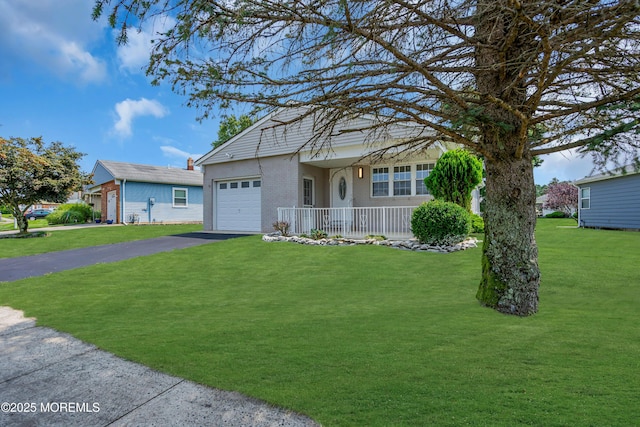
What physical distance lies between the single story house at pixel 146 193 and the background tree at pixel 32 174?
5801 millimetres

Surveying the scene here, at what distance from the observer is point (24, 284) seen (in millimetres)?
6938

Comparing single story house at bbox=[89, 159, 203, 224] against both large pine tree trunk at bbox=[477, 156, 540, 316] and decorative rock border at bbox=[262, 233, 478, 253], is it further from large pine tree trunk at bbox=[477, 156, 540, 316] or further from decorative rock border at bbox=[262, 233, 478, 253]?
large pine tree trunk at bbox=[477, 156, 540, 316]

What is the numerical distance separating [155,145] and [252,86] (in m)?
23.1

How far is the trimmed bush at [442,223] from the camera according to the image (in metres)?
9.34

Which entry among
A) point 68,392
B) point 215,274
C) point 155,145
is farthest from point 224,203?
point 68,392

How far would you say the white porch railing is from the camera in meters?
11.7

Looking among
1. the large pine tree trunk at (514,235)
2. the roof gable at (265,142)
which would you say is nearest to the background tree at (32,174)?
the roof gable at (265,142)

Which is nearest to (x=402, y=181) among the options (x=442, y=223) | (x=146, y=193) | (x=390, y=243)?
(x=390, y=243)

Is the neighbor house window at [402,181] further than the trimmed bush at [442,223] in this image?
Yes

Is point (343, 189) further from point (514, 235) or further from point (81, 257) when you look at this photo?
point (514, 235)

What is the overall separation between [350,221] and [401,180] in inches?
111

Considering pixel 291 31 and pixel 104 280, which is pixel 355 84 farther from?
pixel 104 280

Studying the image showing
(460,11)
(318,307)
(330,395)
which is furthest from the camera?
(318,307)

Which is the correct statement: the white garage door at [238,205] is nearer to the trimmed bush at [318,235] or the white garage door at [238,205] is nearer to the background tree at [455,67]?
the trimmed bush at [318,235]
